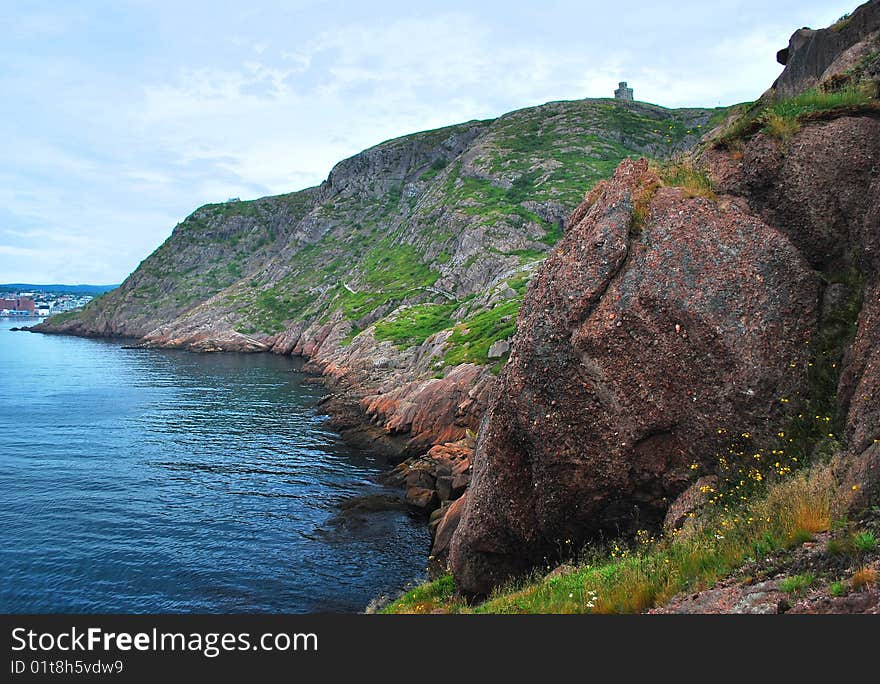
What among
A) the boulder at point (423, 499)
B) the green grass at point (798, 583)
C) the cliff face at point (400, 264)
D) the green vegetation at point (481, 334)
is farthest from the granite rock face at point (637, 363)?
the green vegetation at point (481, 334)

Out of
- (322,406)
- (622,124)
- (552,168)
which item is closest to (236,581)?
(322,406)

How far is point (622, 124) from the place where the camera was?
409 ft

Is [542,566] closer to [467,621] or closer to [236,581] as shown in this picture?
[467,621]

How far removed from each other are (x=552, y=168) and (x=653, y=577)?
107608 millimetres

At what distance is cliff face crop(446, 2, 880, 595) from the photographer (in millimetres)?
11406

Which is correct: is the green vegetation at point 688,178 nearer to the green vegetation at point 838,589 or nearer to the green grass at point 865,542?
the green grass at point 865,542

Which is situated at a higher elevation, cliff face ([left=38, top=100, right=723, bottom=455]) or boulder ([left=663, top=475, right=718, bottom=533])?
cliff face ([left=38, top=100, right=723, bottom=455])

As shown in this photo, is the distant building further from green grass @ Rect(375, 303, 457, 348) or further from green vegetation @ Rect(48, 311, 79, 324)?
green vegetation @ Rect(48, 311, 79, 324)

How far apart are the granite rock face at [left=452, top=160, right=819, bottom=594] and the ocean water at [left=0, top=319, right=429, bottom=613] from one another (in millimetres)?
13264

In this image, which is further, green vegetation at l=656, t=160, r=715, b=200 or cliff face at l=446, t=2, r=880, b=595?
green vegetation at l=656, t=160, r=715, b=200

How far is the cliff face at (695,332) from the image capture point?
11406 millimetres

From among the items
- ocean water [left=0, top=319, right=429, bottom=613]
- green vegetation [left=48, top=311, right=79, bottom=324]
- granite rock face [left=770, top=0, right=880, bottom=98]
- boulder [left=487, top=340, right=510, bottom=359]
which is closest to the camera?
granite rock face [left=770, top=0, right=880, bottom=98]

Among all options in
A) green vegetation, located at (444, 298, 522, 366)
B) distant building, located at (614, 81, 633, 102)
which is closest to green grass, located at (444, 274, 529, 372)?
green vegetation, located at (444, 298, 522, 366)

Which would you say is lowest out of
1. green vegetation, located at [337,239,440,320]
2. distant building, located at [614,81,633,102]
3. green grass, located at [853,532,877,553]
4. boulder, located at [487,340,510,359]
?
green grass, located at [853,532,877,553]
